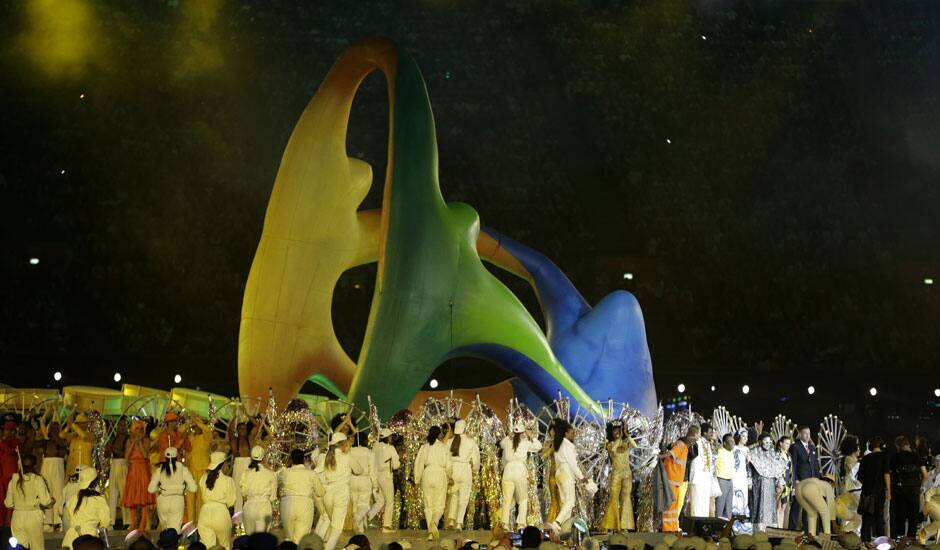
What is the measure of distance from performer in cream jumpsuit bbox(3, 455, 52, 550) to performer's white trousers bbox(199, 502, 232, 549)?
5.18ft

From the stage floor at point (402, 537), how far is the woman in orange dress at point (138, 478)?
28 centimetres

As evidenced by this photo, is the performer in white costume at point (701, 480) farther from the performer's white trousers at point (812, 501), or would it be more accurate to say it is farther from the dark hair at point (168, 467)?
the dark hair at point (168, 467)

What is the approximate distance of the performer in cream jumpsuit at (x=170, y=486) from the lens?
420 inches

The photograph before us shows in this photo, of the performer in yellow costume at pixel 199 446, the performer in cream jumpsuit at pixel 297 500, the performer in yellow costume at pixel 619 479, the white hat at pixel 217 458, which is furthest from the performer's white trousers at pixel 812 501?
the performer in yellow costume at pixel 199 446

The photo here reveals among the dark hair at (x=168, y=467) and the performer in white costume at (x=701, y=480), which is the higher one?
the performer in white costume at (x=701, y=480)

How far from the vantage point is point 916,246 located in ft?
116

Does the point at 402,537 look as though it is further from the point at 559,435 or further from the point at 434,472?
the point at 559,435

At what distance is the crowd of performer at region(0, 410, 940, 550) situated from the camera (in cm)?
1070

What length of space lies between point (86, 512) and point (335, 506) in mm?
2370

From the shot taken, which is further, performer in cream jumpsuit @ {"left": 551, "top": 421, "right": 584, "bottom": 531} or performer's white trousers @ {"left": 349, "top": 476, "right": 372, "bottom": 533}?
performer in cream jumpsuit @ {"left": 551, "top": 421, "right": 584, "bottom": 531}

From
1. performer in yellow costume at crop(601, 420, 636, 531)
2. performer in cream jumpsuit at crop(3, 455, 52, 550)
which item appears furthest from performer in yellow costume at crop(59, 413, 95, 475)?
performer in yellow costume at crop(601, 420, 636, 531)

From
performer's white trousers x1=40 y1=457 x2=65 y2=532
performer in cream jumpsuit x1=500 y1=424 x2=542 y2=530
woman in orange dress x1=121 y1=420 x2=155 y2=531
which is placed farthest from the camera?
performer's white trousers x1=40 y1=457 x2=65 y2=532

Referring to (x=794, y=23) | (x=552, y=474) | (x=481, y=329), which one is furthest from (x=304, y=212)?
(x=794, y=23)

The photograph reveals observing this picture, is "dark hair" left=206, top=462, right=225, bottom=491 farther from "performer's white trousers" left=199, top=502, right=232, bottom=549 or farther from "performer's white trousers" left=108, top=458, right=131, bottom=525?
"performer's white trousers" left=108, top=458, right=131, bottom=525
